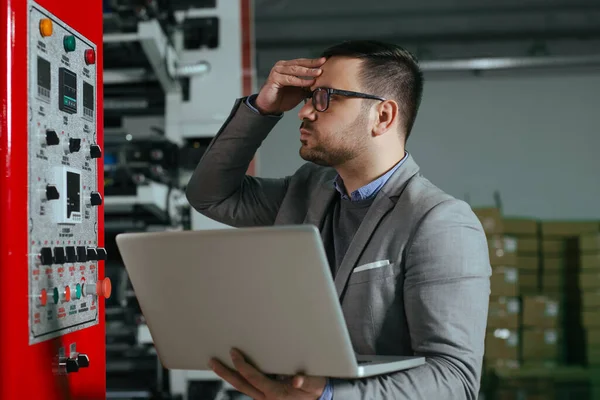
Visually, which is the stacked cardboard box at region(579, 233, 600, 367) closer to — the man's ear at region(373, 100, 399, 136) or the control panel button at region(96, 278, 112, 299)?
the man's ear at region(373, 100, 399, 136)

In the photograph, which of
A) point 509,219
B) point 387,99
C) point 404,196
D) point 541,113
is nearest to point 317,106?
point 387,99

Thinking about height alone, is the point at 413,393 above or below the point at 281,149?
below

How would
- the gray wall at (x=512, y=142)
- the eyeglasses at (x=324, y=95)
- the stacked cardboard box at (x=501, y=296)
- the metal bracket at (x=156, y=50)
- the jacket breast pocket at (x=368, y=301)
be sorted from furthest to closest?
the gray wall at (x=512, y=142)
the stacked cardboard box at (x=501, y=296)
the metal bracket at (x=156, y=50)
the eyeglasses at (x=324, y=95)
the jacket breast pocket at (x=368, y=301)

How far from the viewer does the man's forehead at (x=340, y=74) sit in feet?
5.71

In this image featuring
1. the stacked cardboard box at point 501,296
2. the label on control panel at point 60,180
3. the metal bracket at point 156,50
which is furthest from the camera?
the stacked cardboard box at point 501,296

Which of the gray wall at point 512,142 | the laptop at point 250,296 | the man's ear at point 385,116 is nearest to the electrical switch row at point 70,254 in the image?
the laptop at point 250,296

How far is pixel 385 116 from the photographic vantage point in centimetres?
178

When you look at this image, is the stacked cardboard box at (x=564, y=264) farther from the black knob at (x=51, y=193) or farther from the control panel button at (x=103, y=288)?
the black knob at (x=51, y=193)

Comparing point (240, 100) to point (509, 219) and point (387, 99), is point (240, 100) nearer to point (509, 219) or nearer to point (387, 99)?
point (387, 99)

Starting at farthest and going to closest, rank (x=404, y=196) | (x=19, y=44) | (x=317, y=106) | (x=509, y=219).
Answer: (x=509, y=219) → (x=317, y=106) → (x=404, y=196) → (x=19, y=44)

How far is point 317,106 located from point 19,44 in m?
0.73

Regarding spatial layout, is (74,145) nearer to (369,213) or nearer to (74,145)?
(74,145)

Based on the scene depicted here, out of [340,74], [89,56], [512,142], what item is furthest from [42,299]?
[512,142]

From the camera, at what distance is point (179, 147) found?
3.77 metres
